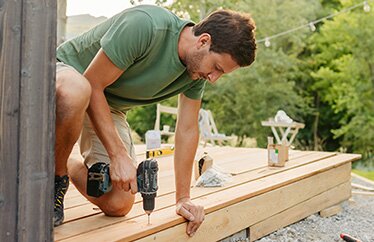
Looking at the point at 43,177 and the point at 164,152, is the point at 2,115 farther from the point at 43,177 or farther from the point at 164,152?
the point at 164,152

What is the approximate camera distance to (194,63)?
1958 mm

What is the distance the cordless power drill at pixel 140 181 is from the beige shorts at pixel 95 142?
0.17 meters

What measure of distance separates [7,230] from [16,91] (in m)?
0.37

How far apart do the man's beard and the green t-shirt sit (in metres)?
0.03

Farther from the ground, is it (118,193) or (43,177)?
(43,177)

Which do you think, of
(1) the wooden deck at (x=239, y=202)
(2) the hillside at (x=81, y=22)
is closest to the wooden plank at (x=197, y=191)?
(1) the wooden deck at (x=239, y=202)

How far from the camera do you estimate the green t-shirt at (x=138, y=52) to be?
5.86 ft

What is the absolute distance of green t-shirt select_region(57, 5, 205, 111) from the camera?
1787 mm

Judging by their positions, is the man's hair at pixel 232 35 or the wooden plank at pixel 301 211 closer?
the man's hair at pixel 232 35

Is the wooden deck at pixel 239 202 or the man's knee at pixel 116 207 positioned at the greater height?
the man's knee at pixel 116 207

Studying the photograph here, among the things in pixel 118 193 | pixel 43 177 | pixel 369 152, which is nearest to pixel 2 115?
pixel 43 177

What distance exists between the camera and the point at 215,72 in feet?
6.34

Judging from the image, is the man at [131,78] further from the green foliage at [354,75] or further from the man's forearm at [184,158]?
the green foliage at [354,75]

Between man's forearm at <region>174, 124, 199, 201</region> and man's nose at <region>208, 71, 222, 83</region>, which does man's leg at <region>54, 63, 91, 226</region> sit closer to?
man's nose at <region>208, 71, 222, 83</region>
